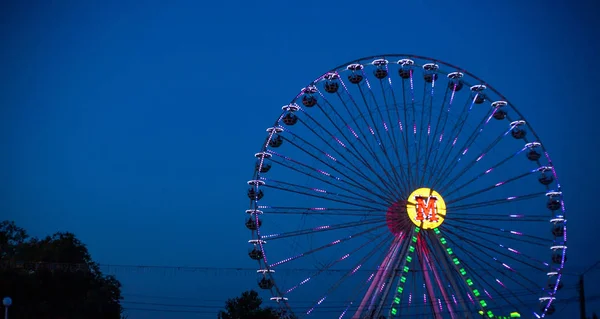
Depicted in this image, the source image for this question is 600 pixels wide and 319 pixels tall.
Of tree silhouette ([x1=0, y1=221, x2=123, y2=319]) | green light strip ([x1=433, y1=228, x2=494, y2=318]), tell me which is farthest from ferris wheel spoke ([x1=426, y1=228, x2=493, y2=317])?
tree silhouette ([x1=0, y1=221, x2=123, y2=319])

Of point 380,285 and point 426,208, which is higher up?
point 426,208

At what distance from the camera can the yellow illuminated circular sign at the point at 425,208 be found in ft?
115

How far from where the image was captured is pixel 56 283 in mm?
52062

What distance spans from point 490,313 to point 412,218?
5301 mm

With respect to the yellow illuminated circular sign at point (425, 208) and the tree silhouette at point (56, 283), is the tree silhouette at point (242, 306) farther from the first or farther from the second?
the yellow illuminated circular sign at point (425, 208)

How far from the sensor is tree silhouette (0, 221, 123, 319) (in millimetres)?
48125

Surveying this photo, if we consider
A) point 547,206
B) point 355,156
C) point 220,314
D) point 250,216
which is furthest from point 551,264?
point 220,314

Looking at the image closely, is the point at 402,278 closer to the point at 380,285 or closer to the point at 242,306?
the point at 380,285

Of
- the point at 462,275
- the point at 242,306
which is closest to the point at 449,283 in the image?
the point at 462,275

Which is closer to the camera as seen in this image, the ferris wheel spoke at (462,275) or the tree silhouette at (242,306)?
the ferris wheel spoke at (462,275)

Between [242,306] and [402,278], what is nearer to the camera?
[402,278]

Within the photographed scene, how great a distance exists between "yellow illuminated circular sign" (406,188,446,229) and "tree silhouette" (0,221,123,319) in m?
21.4

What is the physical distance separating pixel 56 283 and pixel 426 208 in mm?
27786

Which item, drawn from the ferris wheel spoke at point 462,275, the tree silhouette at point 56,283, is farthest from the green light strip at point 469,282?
the tree silhouette at point 56,283
